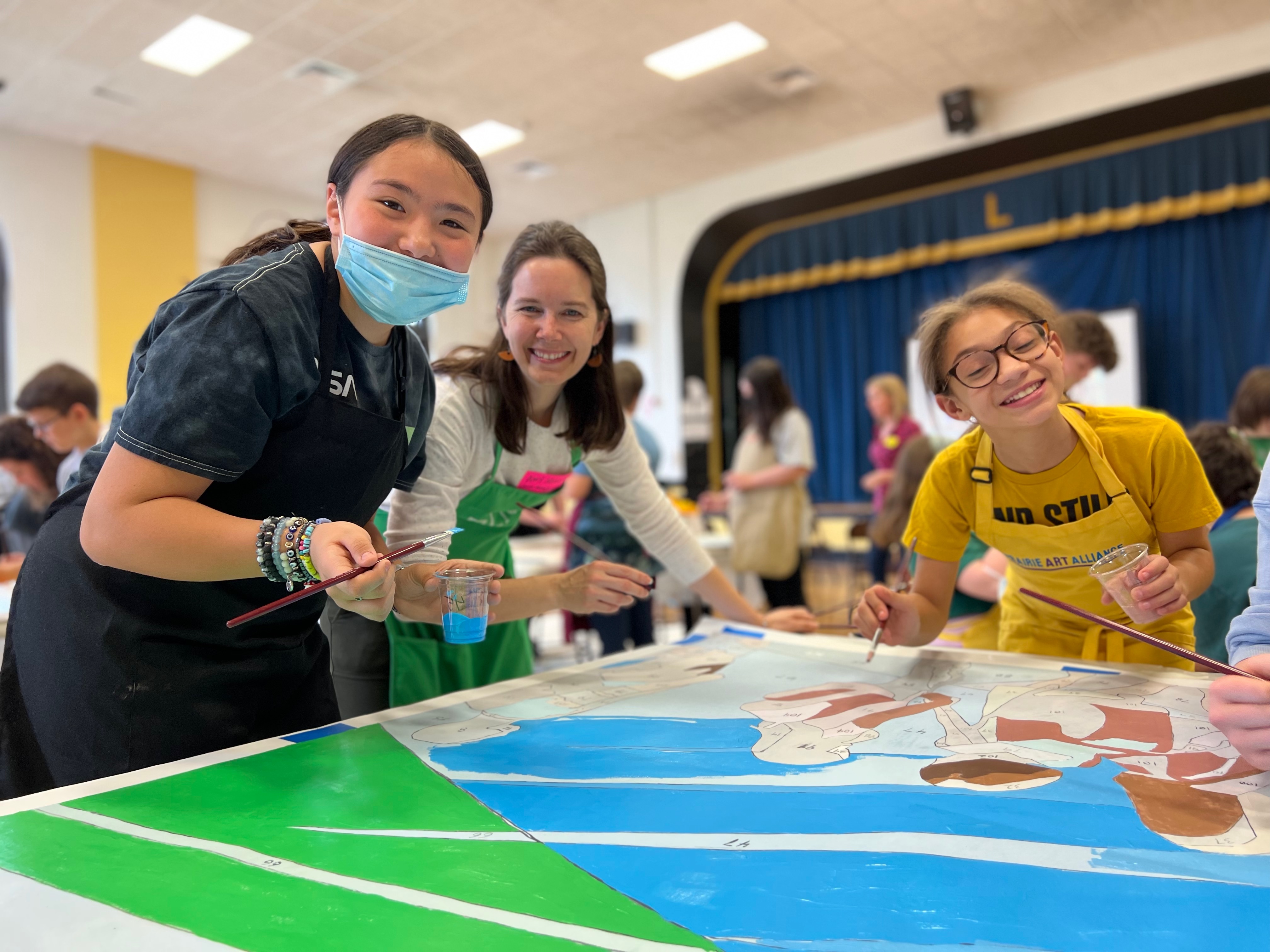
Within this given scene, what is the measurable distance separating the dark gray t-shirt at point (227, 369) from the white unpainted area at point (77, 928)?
1.37 ft

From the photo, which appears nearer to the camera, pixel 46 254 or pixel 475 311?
pixel 46 254

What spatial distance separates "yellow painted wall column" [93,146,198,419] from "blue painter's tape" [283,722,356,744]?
20.1ft

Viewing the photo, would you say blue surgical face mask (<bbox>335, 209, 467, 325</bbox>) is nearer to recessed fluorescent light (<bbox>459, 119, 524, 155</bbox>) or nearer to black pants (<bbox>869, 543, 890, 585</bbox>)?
black pants (<bbox>869, 543, 890, 585</bbox>)

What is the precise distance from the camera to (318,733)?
1134 mm

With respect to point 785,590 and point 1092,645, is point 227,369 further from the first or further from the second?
point 785,590

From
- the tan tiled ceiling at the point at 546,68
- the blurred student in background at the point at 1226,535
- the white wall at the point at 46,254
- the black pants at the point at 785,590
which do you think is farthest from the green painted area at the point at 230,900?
the white wall at the point at 46,254

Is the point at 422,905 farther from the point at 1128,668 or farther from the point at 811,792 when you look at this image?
the point at 1128,668

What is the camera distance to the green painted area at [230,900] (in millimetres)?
656

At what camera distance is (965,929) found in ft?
2.19

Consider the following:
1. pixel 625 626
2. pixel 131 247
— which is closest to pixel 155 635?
pixel 625 626

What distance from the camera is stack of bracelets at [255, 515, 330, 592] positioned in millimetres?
932

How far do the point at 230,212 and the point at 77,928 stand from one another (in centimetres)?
760

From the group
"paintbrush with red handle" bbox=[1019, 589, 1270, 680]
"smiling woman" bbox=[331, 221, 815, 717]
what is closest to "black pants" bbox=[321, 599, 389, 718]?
"smiling woman" bbox=[331, 221, 815, 717]

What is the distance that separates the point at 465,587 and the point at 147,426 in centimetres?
44
